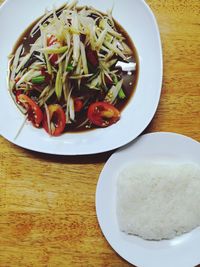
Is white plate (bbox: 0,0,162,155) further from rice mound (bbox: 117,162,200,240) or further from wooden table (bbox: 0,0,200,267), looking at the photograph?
rice mound (bbox: 117,162,200,240)

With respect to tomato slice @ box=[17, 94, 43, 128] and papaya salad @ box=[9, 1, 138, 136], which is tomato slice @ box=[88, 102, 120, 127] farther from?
tomato slice @ box=[17, 94, 43, 128]

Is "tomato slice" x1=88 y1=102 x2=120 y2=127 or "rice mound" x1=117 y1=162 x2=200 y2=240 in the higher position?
"tomato slice" x1=88 y1=102 x2=120 y2=127

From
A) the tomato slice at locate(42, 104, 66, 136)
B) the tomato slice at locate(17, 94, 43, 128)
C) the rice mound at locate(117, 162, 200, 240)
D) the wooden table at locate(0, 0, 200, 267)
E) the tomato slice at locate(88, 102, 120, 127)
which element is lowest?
→ the rice mound at locate(117, 162, 200, 240)

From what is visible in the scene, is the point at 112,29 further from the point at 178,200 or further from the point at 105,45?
the point at 178,200

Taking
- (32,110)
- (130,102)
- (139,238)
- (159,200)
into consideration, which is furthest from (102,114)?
(139,238)

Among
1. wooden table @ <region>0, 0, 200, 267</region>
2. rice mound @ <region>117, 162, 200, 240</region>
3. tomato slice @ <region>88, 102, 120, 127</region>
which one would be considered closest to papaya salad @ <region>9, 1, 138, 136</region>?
tomato slice @ <region>88, 102, 120, 127</region>

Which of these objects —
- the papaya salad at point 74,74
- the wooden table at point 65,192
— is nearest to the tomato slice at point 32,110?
the papaya salad at point 74,74

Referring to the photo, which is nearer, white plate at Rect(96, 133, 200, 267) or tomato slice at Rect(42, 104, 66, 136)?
white plate at Rect(96, 133, 200, 267)

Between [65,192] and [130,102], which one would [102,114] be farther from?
[65,192]

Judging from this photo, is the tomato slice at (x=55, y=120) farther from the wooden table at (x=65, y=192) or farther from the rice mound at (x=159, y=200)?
the rice mound at (x=159, y=200)
